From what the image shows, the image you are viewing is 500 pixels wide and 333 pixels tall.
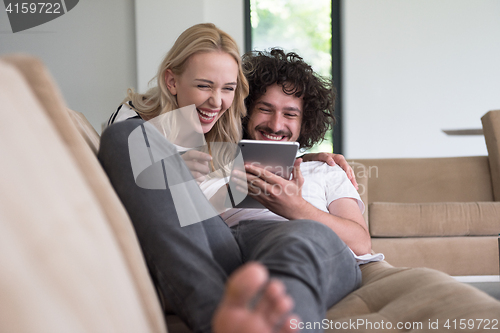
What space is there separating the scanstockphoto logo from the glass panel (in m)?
1.90

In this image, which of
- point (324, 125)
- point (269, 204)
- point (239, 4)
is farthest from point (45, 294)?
point (239, 4)

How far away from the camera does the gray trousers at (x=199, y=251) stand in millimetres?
693

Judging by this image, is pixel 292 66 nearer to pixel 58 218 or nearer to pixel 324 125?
pixel 324 125

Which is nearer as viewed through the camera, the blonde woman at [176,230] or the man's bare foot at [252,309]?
the man's bare foot at [252,309]

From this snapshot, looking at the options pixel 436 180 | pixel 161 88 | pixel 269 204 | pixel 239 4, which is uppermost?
pixel 239 4

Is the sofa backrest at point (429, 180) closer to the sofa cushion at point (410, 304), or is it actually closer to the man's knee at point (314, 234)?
the sofa cushion at point (410, 304)

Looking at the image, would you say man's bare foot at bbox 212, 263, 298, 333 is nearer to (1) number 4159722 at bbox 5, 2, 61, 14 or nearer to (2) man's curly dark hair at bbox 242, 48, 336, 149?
(2) man's curly dark hair at bbox 242, 48, 336, 149

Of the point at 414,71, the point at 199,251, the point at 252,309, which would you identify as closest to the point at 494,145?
the point at 414,71

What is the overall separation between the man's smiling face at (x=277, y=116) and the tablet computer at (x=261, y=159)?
44 cm

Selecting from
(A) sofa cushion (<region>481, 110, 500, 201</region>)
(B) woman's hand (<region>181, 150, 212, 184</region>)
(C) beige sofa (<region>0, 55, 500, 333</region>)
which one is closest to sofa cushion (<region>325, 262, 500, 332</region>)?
(C) beige sofa (<region>0, 55, 500, 333</region>)

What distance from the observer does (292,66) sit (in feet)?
5.88

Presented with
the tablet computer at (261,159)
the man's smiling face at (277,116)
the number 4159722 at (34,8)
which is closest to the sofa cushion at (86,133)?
the tablet computer at (261,159)

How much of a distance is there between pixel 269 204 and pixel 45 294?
2.62 ft

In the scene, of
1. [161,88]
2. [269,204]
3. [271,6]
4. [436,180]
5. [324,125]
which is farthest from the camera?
[271,6]
